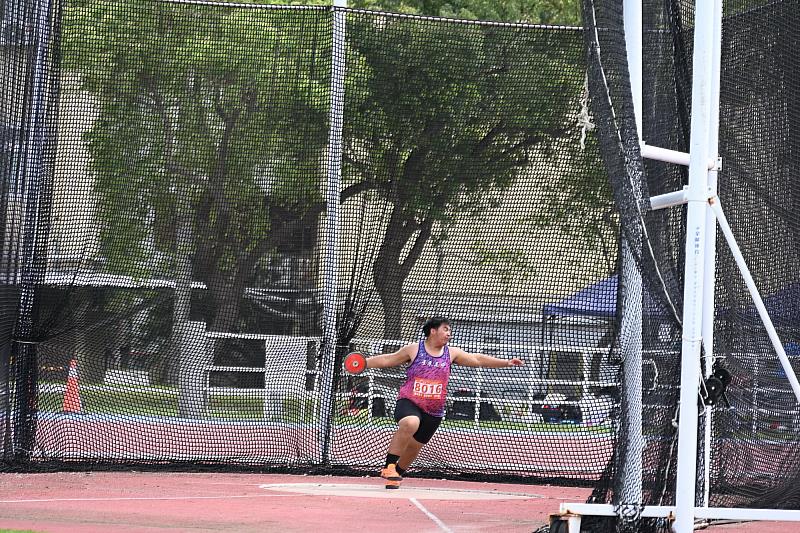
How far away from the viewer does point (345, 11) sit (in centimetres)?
846

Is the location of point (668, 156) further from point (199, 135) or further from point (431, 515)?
point (199, 135)

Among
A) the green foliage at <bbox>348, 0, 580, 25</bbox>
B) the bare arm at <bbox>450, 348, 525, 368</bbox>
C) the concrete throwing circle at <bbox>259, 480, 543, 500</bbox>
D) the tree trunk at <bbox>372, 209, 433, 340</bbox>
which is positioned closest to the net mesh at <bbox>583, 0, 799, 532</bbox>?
the bare arm at <bbox>450, 348, 525, 368</bbox>

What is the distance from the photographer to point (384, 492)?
31.2ft

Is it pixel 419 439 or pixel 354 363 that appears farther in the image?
pixel 419 439

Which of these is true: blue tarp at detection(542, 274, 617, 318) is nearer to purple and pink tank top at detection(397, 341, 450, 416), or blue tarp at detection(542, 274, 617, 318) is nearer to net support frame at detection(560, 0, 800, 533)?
purple and pink tank top at detection(397, 341, 450, 416)

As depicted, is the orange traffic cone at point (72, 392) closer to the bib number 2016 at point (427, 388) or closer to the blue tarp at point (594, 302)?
the bib number 2016 at point (427, 388)

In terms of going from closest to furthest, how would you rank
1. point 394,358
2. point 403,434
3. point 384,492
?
1. point 403,434
2. point 394,358
3. point 384,492

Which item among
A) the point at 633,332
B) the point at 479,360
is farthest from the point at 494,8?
the point at 633,332

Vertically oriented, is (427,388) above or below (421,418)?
above

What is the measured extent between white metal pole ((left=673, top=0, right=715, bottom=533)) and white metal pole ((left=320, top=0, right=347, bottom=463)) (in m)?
3.19

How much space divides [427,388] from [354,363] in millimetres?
769

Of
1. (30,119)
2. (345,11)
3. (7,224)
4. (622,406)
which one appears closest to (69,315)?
(7,224)

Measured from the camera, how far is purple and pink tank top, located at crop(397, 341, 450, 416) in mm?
8289

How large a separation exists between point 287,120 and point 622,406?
3.50m
